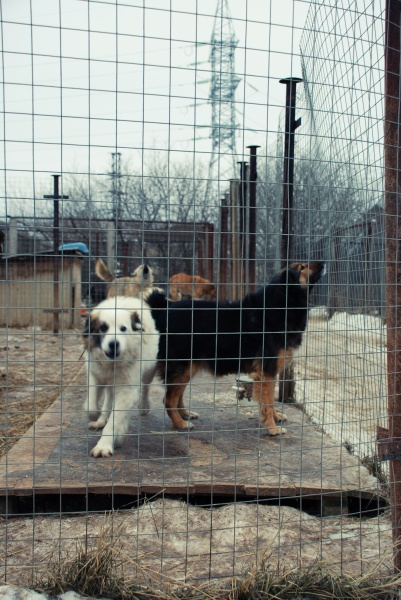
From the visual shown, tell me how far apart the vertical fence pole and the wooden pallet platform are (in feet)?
0.98

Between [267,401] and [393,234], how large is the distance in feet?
9.61

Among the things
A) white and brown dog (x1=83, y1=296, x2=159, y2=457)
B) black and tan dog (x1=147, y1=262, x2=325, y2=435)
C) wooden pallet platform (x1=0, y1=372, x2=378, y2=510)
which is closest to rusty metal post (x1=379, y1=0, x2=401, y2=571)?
wooden pallet platform (x1=0, y1=372, x2=378, y2=510)

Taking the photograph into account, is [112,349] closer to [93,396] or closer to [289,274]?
[93,396]

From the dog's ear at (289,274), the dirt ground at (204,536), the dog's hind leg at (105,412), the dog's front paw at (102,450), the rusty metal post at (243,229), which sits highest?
the rusty metal post at (243,229)

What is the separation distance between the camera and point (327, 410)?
600 cm

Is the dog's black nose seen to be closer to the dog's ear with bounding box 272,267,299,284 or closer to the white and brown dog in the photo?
the white and brown dog

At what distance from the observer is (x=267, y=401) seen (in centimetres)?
539

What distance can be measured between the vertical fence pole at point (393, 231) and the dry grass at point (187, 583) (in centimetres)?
33

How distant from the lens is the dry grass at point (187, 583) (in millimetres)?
2418

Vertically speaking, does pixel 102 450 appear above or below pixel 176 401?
below

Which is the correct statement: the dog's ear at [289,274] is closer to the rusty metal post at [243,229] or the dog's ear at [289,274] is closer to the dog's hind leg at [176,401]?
the rusty metal post at [243,229]

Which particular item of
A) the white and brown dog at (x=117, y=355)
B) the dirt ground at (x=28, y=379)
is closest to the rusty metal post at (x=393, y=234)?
the dirt ground at (x=28, y=379)

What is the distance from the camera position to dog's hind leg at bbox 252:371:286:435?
5121mm

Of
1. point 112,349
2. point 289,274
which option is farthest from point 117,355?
point 289,274
